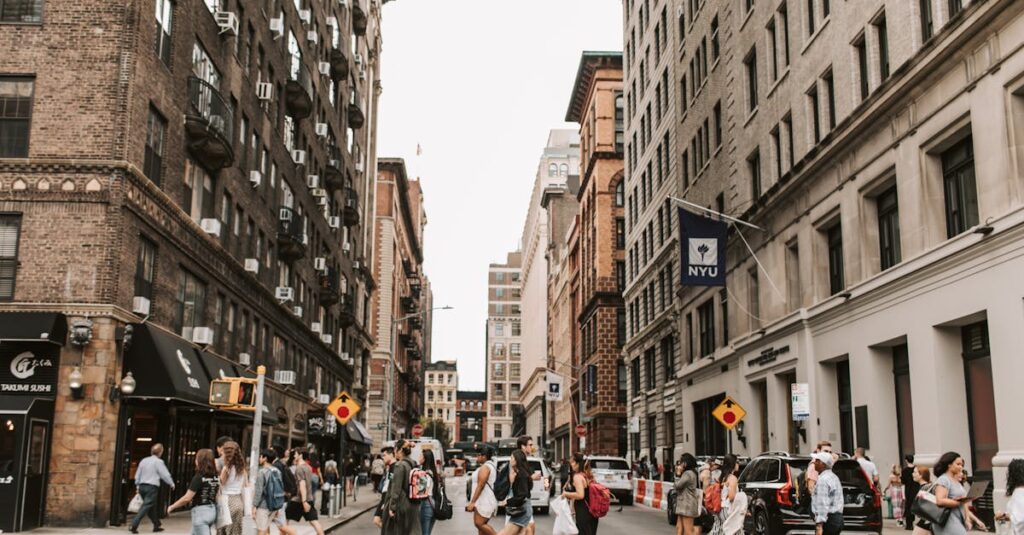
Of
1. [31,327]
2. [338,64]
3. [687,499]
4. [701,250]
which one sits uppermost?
[338,64]

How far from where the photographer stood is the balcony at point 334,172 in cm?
5197

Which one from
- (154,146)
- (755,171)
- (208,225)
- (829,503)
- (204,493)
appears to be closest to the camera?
(204,493)

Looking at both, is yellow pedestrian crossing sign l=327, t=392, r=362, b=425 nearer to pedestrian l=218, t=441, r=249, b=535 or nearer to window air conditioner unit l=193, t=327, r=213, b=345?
window air conditioner unit l=193, t=327, r=213, b=345

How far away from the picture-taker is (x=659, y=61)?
178 feet

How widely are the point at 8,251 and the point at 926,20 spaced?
21.8 metres

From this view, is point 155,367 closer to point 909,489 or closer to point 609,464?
point 909,489

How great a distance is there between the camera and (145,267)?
24812 millimetres

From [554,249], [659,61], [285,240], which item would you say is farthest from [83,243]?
[554,249]

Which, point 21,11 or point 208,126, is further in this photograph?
point 208,126

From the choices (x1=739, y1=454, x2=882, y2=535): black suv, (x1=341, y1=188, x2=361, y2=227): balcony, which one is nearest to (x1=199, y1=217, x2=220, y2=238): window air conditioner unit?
(x1=739, y1=454, x2=882, y2=535): black suv

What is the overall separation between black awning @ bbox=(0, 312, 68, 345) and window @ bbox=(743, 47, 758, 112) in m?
25.3

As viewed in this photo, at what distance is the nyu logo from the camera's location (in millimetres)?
21781

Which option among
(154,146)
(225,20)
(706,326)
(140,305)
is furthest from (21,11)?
(706,326)

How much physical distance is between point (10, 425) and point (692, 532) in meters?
14.0
